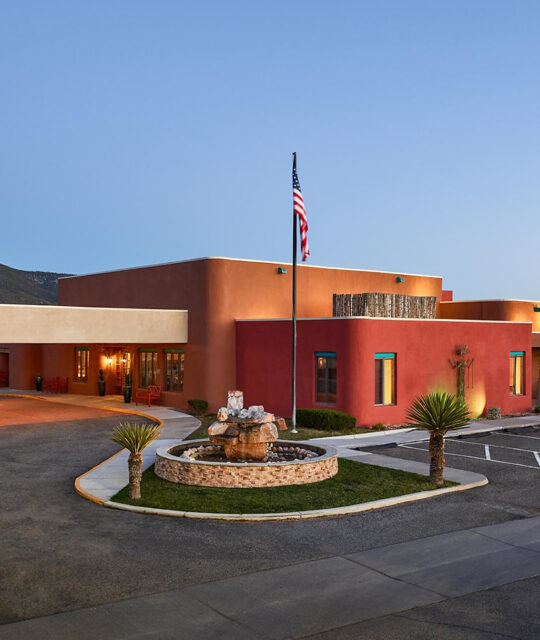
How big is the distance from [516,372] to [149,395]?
54.4 ft

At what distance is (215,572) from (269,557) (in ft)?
3.42

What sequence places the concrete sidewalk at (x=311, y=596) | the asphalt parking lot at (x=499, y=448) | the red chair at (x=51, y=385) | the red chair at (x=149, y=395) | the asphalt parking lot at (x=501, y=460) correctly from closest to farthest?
1. the concrete sidewalk at (x=311, y=596)
2. the asphalt parking lot at (x=501, y=460)
3. the asphalt parking lot at (x=499, y=448)
4. the red chair at (x=149, y=395)
5. the red chair at (x=51, y=385)

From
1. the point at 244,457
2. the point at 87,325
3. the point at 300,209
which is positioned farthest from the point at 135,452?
the point at 87,325

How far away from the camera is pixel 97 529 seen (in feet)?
38.3

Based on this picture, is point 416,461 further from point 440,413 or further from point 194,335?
point 194,335

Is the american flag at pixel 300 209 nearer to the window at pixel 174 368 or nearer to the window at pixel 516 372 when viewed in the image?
the window at pixel 174 368

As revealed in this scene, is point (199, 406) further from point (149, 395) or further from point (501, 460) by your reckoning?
point (501, 460)

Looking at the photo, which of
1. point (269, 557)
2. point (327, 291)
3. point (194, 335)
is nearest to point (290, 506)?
point (269, 557)

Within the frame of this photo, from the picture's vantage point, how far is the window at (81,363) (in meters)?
36.0

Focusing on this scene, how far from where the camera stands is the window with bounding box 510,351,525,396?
98.2 ft

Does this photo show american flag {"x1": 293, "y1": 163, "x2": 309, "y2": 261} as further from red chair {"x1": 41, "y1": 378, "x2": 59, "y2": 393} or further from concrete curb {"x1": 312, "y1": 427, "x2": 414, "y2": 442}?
red chair {"x1": 41, "y1": 378, "x2": 59, "y2": 393}

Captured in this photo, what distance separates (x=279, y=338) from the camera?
2741 cm

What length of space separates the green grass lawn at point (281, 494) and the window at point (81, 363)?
68.6 feet

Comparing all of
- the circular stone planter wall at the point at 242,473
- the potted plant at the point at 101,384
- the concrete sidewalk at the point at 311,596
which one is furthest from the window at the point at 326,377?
the concrete sidewalk at the point at 311,596
